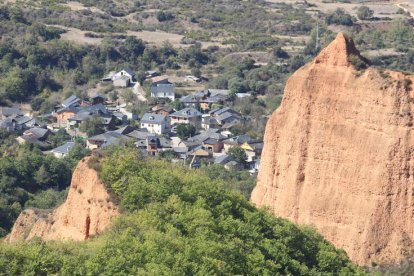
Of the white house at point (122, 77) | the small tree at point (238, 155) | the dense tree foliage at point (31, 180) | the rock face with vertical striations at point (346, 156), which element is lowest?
the white house at point (122, 77)

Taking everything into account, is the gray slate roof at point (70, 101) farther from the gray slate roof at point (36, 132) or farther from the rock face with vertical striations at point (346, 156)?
the rock face with vertical striations at point (346, 156)

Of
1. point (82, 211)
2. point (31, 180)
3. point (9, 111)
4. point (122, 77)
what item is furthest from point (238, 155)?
point (82, 211)

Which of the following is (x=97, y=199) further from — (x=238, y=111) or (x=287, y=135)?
(x=238, y=111)

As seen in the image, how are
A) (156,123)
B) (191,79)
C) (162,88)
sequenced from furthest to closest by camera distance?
(191,79) < (162,88) < (156,123)

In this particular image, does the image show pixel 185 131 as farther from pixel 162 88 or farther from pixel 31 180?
pixel 31 180

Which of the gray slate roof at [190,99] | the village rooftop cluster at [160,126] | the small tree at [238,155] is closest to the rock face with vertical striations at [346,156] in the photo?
the village rooftop cluster at [160,126]

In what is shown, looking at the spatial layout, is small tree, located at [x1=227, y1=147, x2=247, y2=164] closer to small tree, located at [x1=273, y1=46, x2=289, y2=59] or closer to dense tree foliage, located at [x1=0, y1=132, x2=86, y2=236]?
dense tree foliage, located at [x1=0, y1=132, x2=86, y2=236]

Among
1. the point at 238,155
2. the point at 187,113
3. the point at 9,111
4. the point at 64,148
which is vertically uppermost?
the point at 238,155
